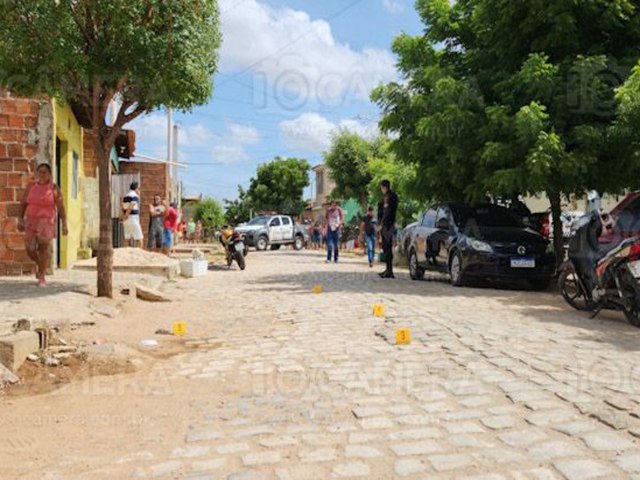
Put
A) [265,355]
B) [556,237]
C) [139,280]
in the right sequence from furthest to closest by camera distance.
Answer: [556,237], [139,280], [265,355]

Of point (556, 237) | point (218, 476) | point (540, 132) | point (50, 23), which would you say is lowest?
point (218, 476)

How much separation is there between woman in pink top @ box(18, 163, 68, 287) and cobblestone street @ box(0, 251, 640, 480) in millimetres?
3771

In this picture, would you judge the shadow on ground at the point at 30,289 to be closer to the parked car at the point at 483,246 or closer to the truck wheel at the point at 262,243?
the parked car at the point at 483,246

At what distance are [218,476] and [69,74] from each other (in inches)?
277

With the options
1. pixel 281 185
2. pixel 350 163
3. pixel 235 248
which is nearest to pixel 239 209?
pixel 281 185

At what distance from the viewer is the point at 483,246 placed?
37.3 feet

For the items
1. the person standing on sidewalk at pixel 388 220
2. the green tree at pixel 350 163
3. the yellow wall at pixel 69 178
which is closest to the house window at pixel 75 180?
the yellow wall at pixel 69 178

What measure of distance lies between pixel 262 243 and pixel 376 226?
42.9ft

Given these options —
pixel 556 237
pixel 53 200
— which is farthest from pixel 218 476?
pixel 556 237

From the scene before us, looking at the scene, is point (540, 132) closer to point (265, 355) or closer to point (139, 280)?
point (265, 355)

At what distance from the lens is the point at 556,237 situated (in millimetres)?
12273

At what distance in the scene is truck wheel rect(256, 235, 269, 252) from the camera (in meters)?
31.5

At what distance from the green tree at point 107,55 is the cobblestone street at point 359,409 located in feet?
11.7

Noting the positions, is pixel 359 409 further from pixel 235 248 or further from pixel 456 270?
pixel 235 248
